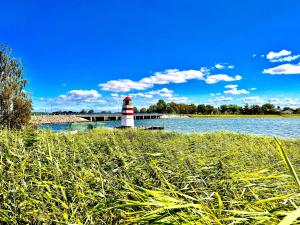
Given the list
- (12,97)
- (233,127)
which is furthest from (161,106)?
(12,97)

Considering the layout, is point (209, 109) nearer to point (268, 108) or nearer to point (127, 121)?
point (268, 108)

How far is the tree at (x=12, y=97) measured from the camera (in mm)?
15953

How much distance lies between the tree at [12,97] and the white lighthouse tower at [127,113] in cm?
809

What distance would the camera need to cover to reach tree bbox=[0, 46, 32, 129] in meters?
16.0

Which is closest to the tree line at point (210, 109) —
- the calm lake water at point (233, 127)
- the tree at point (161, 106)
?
the tree at point (161, 106)

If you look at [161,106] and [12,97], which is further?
[161,106]

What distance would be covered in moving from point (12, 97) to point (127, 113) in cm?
938

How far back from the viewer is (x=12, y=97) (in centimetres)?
1631

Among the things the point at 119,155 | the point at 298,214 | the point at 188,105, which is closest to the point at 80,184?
the point at 119,155

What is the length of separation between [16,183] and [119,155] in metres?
1.81

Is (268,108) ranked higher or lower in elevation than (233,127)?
higher

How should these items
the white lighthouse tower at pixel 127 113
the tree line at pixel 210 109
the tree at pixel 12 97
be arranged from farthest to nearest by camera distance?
the tree line at pixel 210 109 → the white lighthouse tower at pixel 127 113 → the tree at pixel 12 97

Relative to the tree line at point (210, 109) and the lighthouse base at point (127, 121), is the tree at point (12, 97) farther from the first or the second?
the tree line at point (210, 109)

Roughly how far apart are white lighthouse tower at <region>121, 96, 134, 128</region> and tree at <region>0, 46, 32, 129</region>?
318 inches
